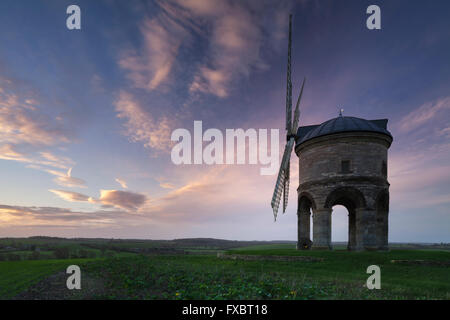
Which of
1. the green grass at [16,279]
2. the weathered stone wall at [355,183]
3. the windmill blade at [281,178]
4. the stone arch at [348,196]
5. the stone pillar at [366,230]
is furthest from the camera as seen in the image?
the windmill blade at [281,178]

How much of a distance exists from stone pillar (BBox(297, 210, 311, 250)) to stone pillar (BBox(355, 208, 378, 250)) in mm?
5423

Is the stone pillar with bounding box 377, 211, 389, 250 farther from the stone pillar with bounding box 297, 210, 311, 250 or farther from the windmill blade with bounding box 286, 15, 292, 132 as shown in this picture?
the windmill blade with bounding box 286, 15, 292, 132

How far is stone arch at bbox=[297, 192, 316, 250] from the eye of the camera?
86.4ft

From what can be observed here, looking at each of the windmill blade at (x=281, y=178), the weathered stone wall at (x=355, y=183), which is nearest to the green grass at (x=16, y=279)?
the windmill blade at (x=281, y=178)

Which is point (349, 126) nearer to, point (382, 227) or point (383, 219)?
point (383, 219)

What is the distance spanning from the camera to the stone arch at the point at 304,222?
26328mm

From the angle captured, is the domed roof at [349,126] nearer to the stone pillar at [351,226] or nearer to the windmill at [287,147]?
the windmill at [287,147]

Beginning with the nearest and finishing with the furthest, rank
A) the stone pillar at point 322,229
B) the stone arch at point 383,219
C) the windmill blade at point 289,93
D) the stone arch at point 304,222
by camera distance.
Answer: the stone pillar at point 322,229
the stone arch at point 383,219
the stone arch at point 304,222
the windmill blade at point 289,93

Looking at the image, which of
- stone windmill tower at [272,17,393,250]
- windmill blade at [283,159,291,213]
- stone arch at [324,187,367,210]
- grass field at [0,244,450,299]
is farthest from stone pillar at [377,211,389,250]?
windmill blade at [283,159,291,213]

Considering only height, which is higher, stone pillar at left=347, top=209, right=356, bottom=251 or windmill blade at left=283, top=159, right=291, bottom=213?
windmill blade at left=283, top=159, right=291, bottom=213

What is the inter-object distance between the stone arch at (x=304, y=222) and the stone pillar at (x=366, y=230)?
17.6 ft
